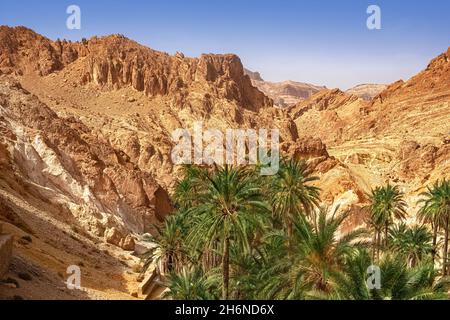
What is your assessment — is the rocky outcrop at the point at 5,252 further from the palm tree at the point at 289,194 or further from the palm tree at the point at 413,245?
the palm tree at the point at 413,245

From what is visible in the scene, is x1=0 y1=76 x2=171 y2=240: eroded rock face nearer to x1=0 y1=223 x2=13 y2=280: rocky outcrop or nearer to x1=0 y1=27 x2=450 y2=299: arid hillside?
x1=0 y1=27 x2=450 y2=299: arid hillside

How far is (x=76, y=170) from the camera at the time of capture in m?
47.9

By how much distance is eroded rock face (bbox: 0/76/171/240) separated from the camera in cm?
4064

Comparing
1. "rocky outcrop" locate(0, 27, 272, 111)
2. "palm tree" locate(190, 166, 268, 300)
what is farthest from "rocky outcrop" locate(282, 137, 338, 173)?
"palm tree" locate(190, 166, 268, 300)

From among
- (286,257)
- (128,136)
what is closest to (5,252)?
(286,257)

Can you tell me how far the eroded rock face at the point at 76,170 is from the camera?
133ft

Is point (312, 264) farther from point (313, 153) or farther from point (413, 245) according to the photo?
point (313, 153)

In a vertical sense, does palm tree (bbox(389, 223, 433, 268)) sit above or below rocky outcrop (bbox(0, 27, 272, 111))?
below

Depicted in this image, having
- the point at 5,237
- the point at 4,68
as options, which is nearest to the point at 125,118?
the point at 4,68

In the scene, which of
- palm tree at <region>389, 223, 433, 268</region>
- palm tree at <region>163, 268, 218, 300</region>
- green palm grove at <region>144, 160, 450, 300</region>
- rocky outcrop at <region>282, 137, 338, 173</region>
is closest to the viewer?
green palm grove at <region>144, 160, 450, 300</region>

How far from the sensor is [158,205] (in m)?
60.5

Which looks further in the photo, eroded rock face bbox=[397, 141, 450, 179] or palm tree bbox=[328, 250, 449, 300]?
eroded rock face bbox=[397, 141, 450, 179]

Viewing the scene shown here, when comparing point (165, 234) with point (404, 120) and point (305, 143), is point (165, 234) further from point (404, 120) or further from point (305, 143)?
point (404, 120)

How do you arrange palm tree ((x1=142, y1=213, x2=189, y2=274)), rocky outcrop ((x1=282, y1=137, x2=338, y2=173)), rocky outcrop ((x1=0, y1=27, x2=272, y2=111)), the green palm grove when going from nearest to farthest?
the green palm grove < palm tree ((x1=142, y1=213, x2=189, y2=274)) < rocky outcrop ((x1=282, y1=137, x2=338, y2=173)) < rocky outcrop ((x1=0, y1=27, x2=272, y2=111))
